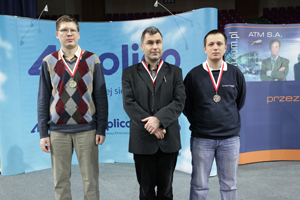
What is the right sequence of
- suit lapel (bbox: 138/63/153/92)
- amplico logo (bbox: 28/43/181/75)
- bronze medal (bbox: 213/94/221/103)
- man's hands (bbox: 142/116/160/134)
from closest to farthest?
1. man's hands (bbox: 142/116/160/134)
2. suit lapel (bbox: 138/63/153/92)
3. bronze medal (bbox: 213/94/221/103)
4. amplico logo (bbox: 28/43/181/75)

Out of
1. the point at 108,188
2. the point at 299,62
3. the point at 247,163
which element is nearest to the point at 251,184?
the point at 247,163

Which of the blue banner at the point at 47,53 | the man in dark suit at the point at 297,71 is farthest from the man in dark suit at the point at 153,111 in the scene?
the man in dark suit at the point at 297,71

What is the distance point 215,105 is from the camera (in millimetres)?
1742

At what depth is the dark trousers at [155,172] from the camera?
1.66 meters

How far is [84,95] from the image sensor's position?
5.85 ft

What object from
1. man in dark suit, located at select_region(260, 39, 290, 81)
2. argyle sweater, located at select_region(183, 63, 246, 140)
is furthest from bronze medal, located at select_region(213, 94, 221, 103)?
man in dark suit, located at select_region(260, 39, 290, 81)

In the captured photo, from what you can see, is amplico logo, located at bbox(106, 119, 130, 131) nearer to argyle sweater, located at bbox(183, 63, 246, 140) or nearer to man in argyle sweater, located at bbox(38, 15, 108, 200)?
man in argyle sweater, located at bbox(38, 15, 108, 200)

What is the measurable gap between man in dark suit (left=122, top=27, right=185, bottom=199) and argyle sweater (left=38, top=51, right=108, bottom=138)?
0.99 ft

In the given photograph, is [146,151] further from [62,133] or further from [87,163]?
[62,133]

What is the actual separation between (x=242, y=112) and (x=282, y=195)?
1261 mm

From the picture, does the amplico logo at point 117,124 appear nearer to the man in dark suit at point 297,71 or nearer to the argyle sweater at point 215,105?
the argyle sweater at point 215,105

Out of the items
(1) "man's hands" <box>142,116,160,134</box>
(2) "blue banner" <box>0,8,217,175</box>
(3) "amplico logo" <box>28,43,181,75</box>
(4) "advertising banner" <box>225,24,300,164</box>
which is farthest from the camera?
(4) "advertising banner" <box>225,24,300,164</box>

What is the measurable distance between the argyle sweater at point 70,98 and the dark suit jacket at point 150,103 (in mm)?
298

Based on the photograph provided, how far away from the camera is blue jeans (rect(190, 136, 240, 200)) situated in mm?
1764
